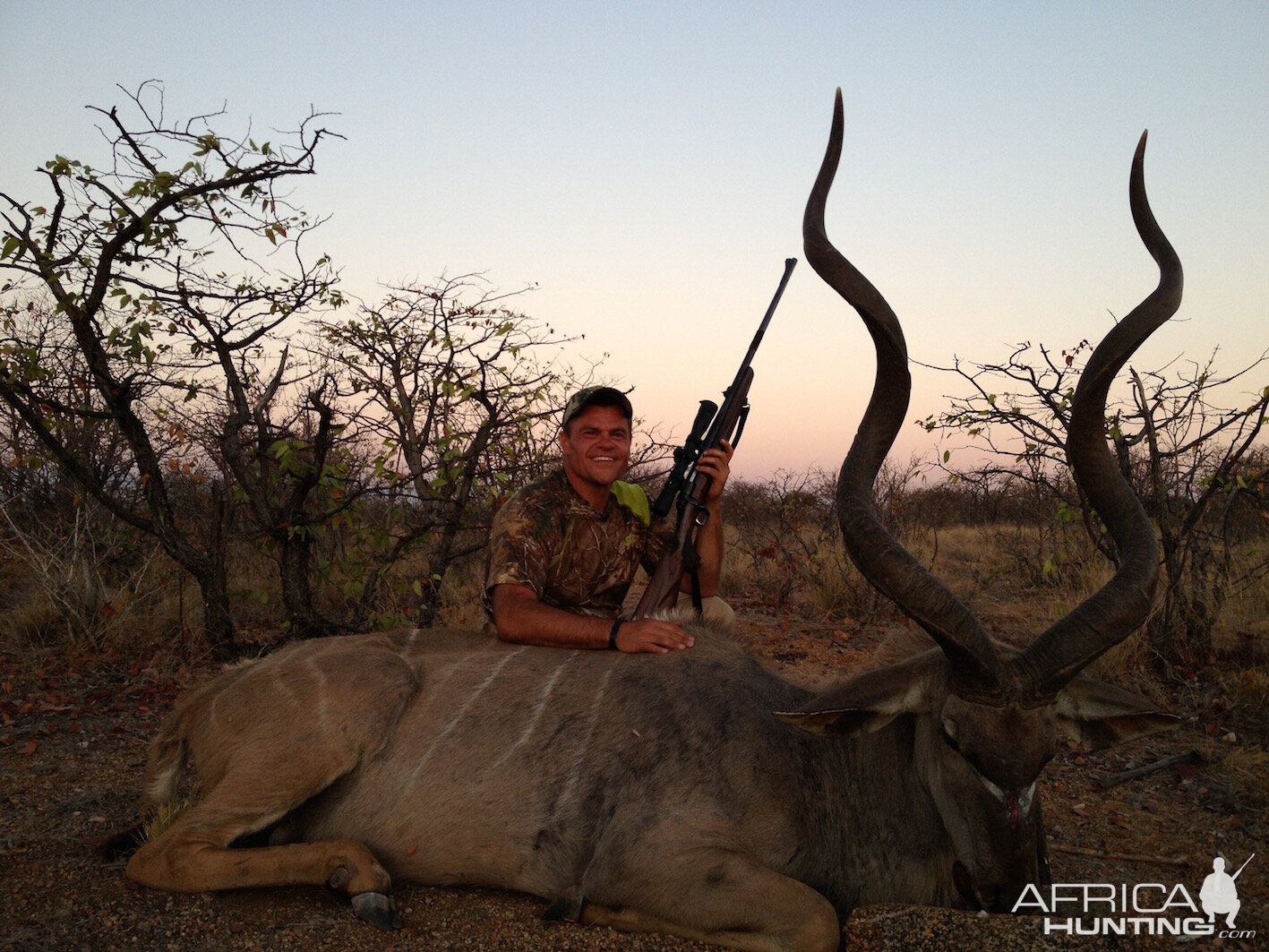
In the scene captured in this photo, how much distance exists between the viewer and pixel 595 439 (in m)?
4.29

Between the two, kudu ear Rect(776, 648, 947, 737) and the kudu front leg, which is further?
kudu ear Rect(776, 648, 947, 737)

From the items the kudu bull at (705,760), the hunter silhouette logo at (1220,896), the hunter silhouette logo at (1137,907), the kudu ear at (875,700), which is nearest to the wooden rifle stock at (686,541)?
the kudu bull at (705,760)

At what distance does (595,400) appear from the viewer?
4.29m

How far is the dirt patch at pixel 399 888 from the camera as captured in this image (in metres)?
2.74

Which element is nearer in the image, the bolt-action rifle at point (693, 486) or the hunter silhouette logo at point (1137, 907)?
the hunter silhouette logo at point (1137, 907)

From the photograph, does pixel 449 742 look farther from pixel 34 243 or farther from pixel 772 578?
pixel 772 578

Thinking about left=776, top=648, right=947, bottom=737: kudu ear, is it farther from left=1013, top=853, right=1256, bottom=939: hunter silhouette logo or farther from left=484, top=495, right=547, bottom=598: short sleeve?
left=484, top=495, right=547, bottom=598: short sleeve

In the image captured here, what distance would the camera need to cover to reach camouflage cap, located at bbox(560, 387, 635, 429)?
428 centimetres

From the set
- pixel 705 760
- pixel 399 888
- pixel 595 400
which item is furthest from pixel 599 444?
pixel 399 888

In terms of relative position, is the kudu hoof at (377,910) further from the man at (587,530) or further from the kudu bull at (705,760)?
the man at (587,530)

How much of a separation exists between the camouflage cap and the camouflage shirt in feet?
1.16

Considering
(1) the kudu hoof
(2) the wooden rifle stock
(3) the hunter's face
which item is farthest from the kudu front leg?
(3) the hunter's face

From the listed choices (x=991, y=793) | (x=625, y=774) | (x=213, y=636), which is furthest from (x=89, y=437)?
(x=991, y=793)

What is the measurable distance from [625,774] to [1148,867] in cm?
210
